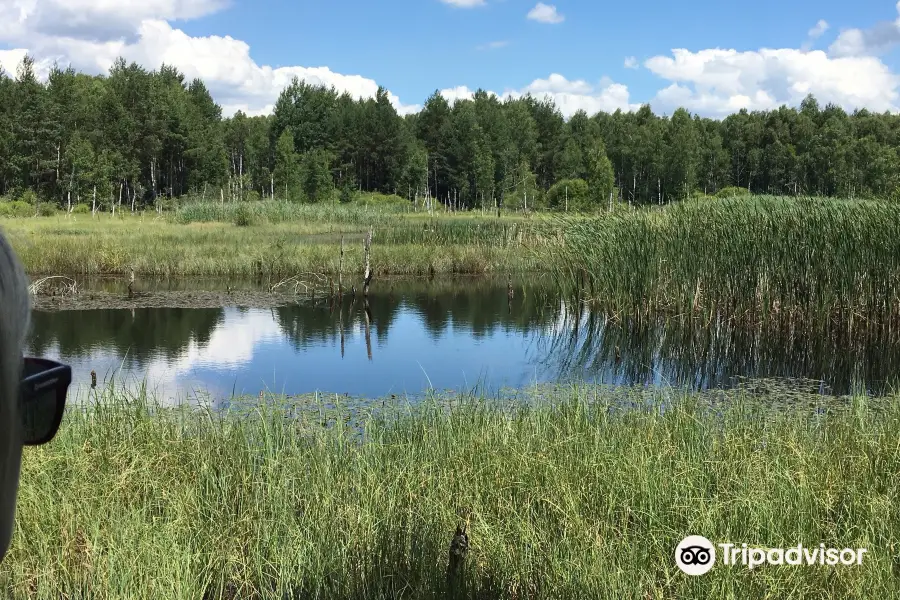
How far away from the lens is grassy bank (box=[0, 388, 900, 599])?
3102 mm

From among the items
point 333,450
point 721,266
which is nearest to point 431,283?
point 721,266

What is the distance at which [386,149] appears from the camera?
204ft

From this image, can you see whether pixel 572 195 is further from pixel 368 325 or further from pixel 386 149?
pixel 368 325

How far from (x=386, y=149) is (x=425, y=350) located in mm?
52396

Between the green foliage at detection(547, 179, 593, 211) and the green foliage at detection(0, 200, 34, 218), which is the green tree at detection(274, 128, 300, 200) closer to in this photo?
the green foliage at detection(0, 200, 34, 218)

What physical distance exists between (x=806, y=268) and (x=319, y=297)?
10.1 meters

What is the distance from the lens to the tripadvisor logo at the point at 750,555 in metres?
3.18

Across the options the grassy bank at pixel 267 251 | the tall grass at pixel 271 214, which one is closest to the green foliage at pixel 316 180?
the tall grass at pixel 271 214

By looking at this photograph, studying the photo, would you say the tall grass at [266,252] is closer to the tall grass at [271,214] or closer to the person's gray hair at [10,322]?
the tall grass at [271,214]

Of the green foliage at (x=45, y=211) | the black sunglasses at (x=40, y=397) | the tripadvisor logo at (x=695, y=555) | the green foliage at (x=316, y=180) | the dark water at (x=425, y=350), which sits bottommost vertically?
the dark water at (x=425, y=350)

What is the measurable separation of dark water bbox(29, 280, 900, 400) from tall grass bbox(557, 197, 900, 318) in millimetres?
410

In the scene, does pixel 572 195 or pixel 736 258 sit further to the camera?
pixel 572 195

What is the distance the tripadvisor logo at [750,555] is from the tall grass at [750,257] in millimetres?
8301

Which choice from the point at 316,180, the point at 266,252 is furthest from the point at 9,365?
the point at 316,180
